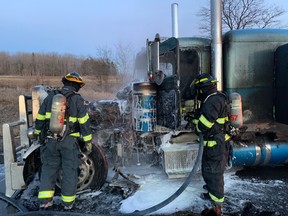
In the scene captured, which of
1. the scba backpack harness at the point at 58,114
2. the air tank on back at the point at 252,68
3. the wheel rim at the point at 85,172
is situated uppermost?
the air tank on back at the point at 252,68

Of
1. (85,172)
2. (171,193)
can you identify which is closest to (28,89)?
(85,172)

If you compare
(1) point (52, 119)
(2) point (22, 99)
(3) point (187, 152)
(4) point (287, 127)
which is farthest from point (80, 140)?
(4) point (287, 127)

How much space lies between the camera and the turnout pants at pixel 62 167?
142 inches

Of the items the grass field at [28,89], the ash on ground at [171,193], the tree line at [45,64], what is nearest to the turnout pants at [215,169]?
the ash on ground at [171,193]

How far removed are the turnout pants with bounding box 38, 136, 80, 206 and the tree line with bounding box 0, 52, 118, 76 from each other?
21761 millimetres

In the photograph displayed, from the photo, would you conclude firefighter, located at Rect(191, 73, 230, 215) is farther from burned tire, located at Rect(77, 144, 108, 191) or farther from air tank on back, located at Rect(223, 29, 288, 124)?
burned tire, located at Rect(77, 144, 108, 191)

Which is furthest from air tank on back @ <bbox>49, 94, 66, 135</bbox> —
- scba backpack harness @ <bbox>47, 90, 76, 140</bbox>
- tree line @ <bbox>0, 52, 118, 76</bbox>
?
tree line @ <bbox>0, 52, 118, 76</bbox>

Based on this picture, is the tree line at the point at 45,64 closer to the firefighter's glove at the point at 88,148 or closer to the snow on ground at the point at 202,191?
the snow on ground at the point at 202,191

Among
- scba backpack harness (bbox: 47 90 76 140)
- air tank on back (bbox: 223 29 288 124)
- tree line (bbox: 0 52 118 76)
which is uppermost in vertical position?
tree line (bbox: 0 52 118 76)

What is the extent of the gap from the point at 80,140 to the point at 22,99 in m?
1.31

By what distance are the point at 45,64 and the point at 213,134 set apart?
32745mm

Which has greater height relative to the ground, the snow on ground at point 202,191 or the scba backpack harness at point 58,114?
the scba backpack harness at point 58,114

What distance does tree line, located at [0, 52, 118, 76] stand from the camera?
2906 centimetres

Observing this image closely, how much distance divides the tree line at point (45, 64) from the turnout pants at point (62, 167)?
21761 millimetres
